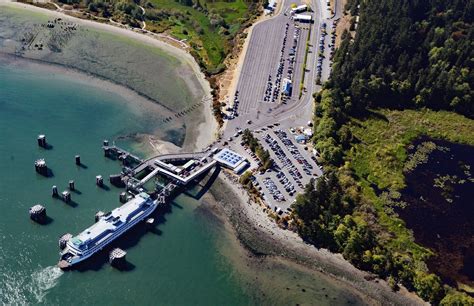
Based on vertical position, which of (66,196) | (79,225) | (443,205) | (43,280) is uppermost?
(443,205)

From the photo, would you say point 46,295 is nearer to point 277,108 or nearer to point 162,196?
point 162,196

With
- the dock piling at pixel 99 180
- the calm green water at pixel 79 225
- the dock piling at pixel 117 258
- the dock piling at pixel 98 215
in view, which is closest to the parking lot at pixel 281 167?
the calm green water at pixel 79 225

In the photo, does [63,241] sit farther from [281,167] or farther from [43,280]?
[281,167]

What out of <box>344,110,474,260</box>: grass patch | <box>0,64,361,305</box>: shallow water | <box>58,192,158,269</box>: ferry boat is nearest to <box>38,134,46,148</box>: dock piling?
<box>0,64,361,305</box>: shallow water

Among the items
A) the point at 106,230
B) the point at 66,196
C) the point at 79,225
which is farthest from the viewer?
the point at 66,196

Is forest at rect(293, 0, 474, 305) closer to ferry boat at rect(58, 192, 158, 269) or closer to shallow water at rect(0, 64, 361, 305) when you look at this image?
shallow water at rect(0, 64, 361, 305)

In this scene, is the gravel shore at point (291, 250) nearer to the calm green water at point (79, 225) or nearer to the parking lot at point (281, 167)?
the parking lot at point (281, 167)

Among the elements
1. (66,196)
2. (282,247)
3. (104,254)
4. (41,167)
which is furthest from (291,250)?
(41,167)

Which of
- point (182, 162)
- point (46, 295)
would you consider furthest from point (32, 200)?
point (182, 162)
